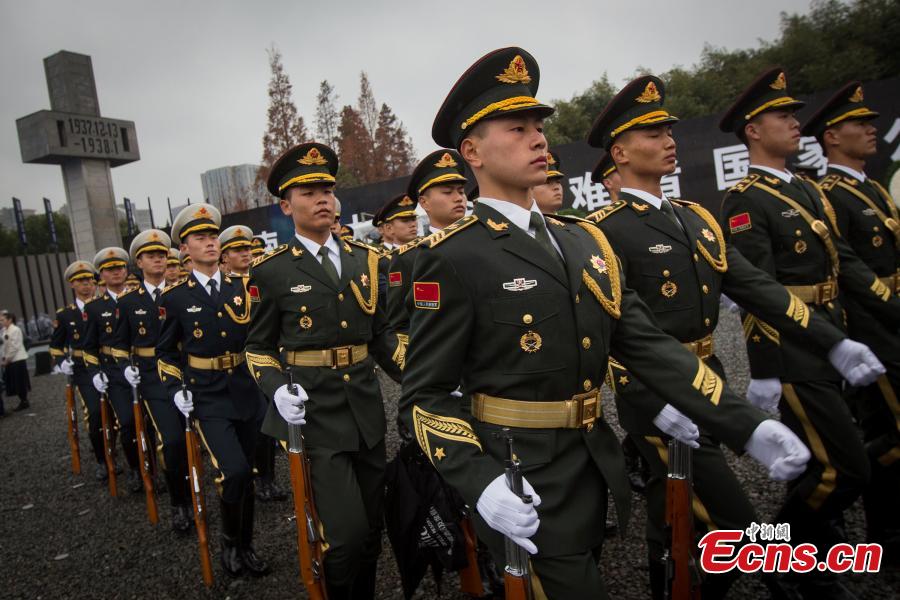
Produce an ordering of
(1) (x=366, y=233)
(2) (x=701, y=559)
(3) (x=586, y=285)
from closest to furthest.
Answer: (3) (x=586, y=285) < (2) (x=701, y=559) < (1) (x=366, y=233)

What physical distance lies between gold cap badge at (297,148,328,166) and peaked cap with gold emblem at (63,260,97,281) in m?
7.12

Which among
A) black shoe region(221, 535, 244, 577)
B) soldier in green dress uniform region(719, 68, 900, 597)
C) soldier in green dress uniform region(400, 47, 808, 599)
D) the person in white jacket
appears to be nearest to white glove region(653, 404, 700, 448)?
soldier in green dress uniform region(400, 47, 808, 599)

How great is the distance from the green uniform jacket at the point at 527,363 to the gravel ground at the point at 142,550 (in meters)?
1.88

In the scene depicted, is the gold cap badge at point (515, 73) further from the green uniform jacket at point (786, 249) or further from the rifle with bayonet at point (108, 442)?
the rifle with bayonet at point (108, 442)

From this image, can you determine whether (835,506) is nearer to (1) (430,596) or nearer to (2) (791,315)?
(2) (791,315)

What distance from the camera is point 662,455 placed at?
3.14 metres

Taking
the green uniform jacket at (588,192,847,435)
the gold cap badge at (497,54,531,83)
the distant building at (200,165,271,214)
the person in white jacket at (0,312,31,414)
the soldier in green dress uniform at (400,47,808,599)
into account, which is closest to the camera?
the soldier in green dress uniform at (400,47,808,599)

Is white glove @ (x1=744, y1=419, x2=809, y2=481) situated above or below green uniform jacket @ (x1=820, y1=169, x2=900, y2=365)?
below

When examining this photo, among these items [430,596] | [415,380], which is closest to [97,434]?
[430,596]

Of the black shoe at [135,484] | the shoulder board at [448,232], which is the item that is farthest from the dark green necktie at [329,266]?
the black shoe at [135,484]

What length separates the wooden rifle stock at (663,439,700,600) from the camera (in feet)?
9.29

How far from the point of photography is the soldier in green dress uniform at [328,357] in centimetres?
360

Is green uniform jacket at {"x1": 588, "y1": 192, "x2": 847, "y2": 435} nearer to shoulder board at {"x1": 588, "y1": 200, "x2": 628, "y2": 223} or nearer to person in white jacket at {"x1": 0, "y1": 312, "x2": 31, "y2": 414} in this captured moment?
shoulder board at {"x1": 588, "y1": 200, "x2": 628, "y2": 223}

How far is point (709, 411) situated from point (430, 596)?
8.89 feet
